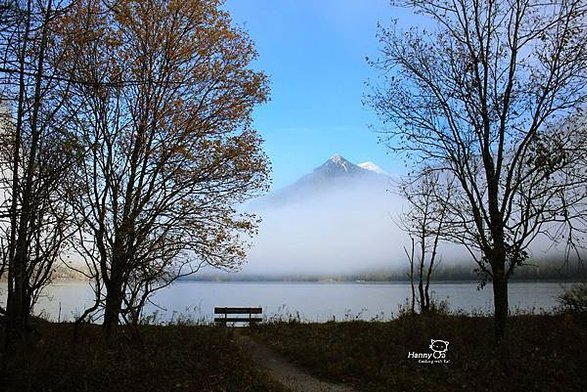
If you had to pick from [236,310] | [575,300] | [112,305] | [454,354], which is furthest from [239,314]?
[575,300]

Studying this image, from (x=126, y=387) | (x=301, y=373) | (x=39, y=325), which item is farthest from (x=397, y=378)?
(x=39, y=325)

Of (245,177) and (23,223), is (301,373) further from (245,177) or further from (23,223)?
(23,223)

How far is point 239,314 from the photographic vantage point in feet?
62.6

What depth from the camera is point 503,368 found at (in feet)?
34.1

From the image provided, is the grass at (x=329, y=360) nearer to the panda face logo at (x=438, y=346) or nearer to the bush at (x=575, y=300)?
the panda face logo at (x=438, y=346)

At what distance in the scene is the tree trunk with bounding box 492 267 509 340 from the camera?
1184 cm

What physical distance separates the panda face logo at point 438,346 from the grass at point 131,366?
191 inches

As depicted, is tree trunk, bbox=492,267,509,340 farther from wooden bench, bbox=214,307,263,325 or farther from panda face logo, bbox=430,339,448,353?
wooden bench, bbox=214,307,263,325

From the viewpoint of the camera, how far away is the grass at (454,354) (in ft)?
32.4

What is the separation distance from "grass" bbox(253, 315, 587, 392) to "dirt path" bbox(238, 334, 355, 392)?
329mm

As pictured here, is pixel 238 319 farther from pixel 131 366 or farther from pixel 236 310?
pixel 131 366

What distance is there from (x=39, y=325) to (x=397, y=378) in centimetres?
1131

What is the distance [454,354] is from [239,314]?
394 inches

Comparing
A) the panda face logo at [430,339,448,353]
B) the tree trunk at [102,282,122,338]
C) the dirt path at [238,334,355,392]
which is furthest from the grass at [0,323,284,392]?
the panda face logo at [430,339,448,353]
